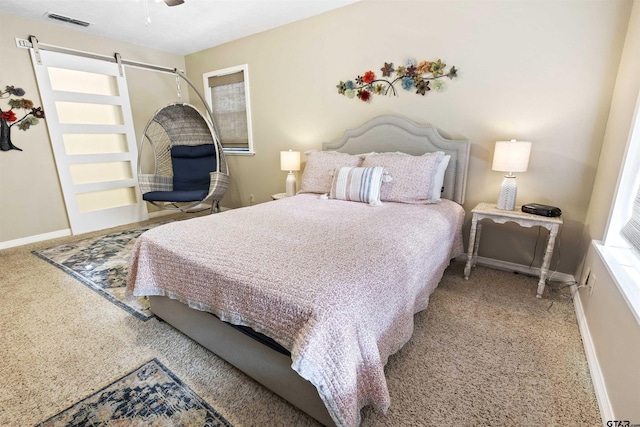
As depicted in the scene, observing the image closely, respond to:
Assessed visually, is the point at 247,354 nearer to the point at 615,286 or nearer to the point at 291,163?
the point at 615,286

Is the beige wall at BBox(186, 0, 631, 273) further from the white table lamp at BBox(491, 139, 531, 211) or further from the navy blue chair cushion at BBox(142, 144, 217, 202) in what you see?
the navy blue chair cushion at BBox(142, 144, 217, 202)

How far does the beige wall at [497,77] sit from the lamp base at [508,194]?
0.25 m

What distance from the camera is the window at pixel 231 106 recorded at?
13.3ft

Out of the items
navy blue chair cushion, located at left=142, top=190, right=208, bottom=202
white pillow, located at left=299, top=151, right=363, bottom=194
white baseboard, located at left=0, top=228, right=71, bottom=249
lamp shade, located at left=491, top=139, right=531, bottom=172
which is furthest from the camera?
navy blue chair cushion, located at left=142, top=190, right=208, bottom=202

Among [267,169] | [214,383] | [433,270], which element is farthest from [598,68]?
[267,169]

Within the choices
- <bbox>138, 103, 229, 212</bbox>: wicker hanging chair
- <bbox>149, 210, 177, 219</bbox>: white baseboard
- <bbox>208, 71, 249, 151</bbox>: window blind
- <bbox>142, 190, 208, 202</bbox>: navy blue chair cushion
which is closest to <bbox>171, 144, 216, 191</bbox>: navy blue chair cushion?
<bbox>138, 103, 229, 212</bbox>: wicker hanging chair

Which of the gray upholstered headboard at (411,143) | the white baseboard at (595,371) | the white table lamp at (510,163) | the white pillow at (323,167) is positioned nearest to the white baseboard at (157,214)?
the white pillow at (323,167)

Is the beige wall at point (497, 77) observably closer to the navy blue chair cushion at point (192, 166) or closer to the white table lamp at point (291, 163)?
the white table lamp at point (291, 163)

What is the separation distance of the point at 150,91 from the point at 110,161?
3.87 feet

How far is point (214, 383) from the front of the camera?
1456 millimetres

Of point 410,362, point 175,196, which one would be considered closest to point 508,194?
point 410,362

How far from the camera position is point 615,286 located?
54.6 inches

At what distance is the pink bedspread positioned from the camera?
1.03 m

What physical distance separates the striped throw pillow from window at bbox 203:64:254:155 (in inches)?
79.9
